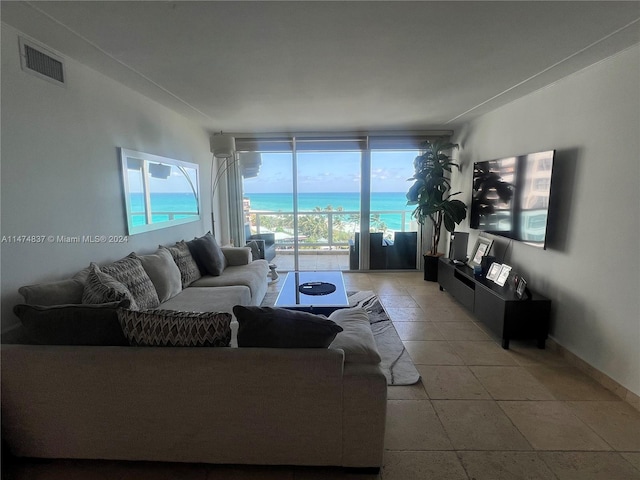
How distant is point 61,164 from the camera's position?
2.23 metres

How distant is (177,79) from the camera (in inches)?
105

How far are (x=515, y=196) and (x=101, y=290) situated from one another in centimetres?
349

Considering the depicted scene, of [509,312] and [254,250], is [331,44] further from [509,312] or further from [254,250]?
[254,250]

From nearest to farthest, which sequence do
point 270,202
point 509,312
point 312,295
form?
1. point 509,312
2. point 312,295
3. point 270,202

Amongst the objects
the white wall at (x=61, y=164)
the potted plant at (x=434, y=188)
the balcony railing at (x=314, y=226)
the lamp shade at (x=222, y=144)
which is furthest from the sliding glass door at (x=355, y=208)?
the white wall at (x=61, y=164)

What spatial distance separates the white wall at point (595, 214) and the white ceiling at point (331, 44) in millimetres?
221

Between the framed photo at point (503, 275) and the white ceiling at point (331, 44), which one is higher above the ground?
the white ceiling at point (331, 44)

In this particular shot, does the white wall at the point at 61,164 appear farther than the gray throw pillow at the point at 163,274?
No

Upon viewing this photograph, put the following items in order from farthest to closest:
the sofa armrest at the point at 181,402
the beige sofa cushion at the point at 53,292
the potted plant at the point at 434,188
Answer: the potted plant at the point at 434,188, the beige sofa cushion at the point at 53,292, the sofa armrest at the point at 181,402

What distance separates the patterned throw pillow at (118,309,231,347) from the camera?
153 centimetres

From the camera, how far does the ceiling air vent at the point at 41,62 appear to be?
1941 millimetres

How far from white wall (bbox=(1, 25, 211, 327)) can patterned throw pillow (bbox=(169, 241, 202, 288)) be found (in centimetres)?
29

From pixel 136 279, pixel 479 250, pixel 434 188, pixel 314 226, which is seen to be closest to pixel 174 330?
pixel 136 279

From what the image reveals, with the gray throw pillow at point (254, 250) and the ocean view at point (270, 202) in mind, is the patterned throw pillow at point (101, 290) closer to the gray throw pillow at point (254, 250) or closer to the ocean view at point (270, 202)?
the ocean view at point (270, 202)
